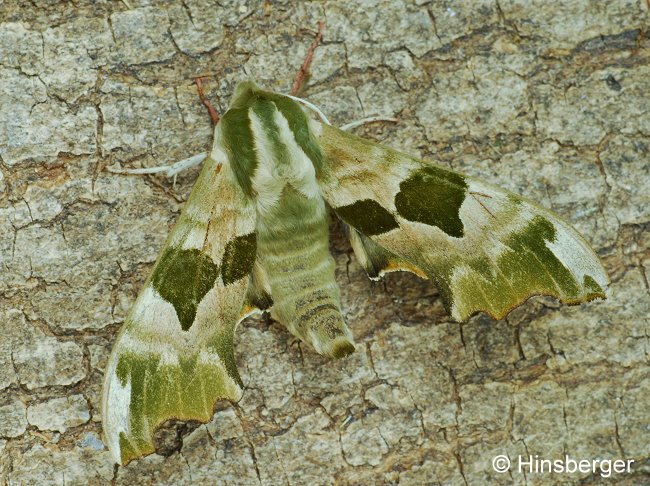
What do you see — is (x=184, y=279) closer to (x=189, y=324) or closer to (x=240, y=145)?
(x=189, y=324)

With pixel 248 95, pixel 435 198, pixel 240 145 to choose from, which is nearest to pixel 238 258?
pixel 240 145

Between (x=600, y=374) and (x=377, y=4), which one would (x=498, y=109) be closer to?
(x=377, y=4)

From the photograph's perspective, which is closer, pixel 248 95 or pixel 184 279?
pixel 184 279

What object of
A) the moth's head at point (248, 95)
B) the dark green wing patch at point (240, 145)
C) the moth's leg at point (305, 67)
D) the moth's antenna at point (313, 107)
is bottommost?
the dark green wing patch at point (240, 145)

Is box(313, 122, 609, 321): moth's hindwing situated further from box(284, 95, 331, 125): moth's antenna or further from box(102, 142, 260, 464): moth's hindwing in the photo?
box(102, 142, 260, 464): moth's hindwing

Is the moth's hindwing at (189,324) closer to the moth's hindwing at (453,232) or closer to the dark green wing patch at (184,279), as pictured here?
the dark green wing patch at (184,279)

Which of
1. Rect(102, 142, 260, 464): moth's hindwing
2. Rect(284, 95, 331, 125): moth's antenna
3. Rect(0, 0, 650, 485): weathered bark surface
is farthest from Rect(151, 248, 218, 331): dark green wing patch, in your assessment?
Rect(284, 95, 331, 125): moth's antenna

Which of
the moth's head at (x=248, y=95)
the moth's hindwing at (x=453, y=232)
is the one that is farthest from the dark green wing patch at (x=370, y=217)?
the moth's head at (x=248, y=95)
